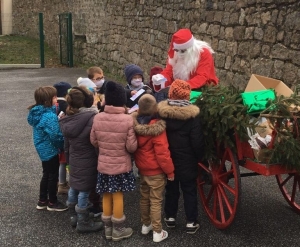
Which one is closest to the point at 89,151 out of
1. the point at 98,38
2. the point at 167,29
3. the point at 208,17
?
the point at 208,17

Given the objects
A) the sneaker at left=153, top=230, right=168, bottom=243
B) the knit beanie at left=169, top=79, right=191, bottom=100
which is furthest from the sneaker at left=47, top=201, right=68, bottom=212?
the knit beanie at left=169, top=79, right=191, bottom=100

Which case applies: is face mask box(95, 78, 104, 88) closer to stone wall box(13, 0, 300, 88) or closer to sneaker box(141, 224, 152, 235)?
sneaker box(141, 224, 152, 235)

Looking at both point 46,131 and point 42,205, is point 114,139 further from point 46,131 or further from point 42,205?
point 42,205

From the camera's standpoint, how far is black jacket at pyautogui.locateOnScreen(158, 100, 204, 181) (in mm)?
3418

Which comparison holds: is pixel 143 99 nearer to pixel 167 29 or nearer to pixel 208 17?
pixel 208 17

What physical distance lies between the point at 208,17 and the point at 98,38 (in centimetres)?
742

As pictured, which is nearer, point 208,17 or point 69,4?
point 208,17

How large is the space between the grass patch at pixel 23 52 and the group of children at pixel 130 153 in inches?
538

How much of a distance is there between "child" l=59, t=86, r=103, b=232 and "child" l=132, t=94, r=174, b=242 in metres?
0.41

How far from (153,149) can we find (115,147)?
314 mm

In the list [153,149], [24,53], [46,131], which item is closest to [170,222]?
[153,149]

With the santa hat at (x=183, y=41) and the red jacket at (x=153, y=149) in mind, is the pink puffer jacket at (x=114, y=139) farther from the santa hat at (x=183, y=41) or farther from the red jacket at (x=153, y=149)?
the santa hat at (x=183, y=41)

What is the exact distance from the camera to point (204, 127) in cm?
356

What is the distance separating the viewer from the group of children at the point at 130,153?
3.43 m
